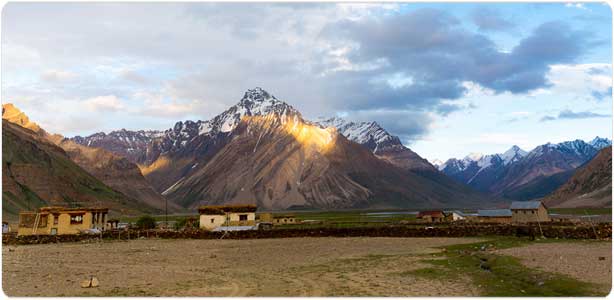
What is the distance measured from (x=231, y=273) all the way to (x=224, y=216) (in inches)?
1976

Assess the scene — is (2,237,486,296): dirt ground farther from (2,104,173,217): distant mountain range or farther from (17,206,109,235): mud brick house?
(2,104,173,217): distant mountain range

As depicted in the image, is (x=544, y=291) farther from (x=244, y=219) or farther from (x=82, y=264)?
(x=244, y=219)

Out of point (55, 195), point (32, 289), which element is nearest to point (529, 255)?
point (32, 289)

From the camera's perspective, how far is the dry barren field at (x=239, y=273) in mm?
24531

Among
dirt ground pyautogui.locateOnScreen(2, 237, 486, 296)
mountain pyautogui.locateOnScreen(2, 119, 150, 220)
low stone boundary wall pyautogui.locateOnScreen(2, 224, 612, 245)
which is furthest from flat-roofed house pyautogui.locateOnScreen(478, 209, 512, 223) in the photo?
mountain pyautogui.locateOnScreen(2, 119, 150, 220)

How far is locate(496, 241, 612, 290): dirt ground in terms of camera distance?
2617 centimetres

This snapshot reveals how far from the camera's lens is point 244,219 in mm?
82625

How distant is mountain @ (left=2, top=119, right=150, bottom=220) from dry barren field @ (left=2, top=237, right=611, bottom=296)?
104675 mm

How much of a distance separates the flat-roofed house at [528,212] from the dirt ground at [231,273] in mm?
47646

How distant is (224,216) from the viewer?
8100cm

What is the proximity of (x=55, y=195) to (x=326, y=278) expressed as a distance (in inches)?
5955

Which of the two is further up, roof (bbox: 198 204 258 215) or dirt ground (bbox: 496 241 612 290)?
roof (bbox: 198 204 258 215)

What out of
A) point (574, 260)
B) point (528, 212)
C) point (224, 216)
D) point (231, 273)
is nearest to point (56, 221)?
point (224, 216)

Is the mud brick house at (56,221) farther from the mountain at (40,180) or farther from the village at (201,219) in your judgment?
the mountain at (40,180)
